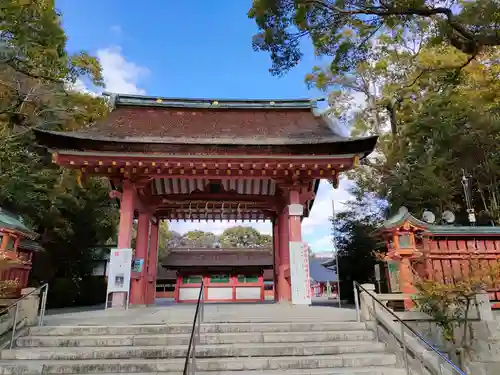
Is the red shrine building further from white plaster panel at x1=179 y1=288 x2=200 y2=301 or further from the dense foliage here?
white plaster panel at x1=179 y1=288 x2=200 y2=301

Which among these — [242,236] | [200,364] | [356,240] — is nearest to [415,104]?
[356,240]

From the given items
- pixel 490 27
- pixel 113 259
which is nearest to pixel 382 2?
pixel 490 27

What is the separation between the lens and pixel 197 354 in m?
4.93

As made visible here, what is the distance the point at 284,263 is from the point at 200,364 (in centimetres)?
655

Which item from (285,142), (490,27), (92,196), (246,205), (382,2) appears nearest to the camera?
(490,27)

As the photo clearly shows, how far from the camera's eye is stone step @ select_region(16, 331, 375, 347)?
17.0 feet

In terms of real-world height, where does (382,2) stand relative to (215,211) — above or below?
above

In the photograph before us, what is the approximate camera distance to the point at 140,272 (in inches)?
369

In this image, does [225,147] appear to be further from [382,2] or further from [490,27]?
[490,27]

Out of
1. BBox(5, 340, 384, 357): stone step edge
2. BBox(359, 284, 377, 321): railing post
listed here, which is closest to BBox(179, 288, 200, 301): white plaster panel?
BBox(359, 284, 377, 321): railing post

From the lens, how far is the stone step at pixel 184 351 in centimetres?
486

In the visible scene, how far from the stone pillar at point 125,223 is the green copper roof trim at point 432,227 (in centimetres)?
629

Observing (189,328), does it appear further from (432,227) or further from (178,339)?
(432,227)

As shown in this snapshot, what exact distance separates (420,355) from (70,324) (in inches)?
217
